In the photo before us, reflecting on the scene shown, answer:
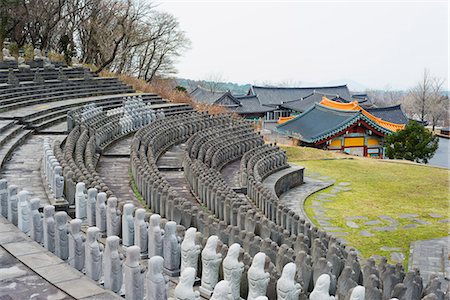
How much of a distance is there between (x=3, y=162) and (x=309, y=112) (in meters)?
31.3

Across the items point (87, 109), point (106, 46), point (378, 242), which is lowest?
point (378, 242)

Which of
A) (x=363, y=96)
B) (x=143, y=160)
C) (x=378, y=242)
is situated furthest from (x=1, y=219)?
(x=363, y=96)

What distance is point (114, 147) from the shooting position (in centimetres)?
1694

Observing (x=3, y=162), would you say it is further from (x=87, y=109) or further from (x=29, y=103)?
(x=29, y=103)

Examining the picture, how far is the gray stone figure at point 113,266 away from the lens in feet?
16.5

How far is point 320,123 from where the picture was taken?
3709 centimetres

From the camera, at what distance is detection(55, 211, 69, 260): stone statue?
5.77 meters

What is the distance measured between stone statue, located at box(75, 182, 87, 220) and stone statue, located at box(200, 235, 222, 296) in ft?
9.15

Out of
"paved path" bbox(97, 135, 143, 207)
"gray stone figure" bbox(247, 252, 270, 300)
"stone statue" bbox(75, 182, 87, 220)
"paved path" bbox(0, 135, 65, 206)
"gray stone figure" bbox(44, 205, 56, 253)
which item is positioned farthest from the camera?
"paved path" bbox(97, 135, 143, 207)

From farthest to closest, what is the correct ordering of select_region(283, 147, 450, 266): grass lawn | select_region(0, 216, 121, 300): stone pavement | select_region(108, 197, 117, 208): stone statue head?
select_region(283, 147, 450, 266): grass lawn, select_region(108, 197, 117, 208): stone statue head, select_region(0, 216, 121, 300): stone pavement

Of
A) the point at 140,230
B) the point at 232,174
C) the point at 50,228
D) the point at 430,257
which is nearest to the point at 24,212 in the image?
the point at 50,228

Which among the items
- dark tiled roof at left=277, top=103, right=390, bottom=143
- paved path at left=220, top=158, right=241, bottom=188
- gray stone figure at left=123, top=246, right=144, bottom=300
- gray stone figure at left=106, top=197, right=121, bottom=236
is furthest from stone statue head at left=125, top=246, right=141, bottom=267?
dark tiled roof at left=277, top=103, right=390, bottom=143

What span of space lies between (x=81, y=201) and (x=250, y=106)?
Answer: 48108 millimetres

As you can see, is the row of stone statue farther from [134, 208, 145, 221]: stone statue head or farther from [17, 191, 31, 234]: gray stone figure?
[134, 208, 145, 221]: stone statue head
